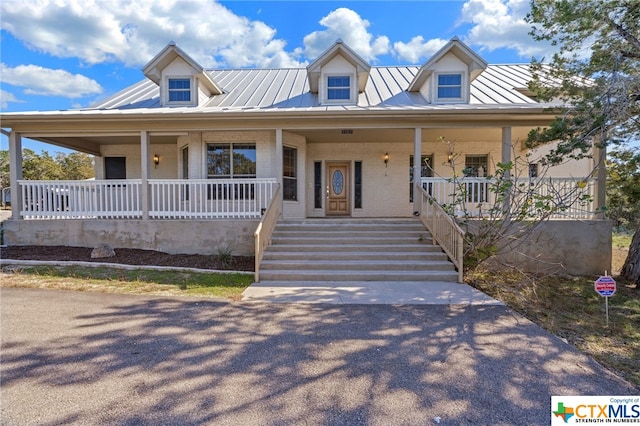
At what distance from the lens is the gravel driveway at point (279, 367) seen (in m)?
2.54

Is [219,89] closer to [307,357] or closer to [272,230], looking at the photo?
[272,230]

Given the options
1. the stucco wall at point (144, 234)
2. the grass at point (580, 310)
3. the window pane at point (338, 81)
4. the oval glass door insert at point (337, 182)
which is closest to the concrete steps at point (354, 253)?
the grass at point (580, 310)

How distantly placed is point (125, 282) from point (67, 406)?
4.07m

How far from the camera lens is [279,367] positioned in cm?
319

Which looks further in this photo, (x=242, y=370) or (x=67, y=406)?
(x=242, y=370)

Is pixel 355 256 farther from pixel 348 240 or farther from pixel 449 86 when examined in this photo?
pixel 449 86

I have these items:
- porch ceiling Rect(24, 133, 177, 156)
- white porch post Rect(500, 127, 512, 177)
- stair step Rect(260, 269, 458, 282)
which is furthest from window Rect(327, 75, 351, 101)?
stair step Rect(260, 269, 458, 282)

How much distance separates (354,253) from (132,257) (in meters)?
5.70

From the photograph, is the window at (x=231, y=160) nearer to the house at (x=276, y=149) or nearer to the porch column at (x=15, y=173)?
the house at (x=276, y=149)

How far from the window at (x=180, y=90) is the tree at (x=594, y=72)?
998 centimetres

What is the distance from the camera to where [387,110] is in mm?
8406

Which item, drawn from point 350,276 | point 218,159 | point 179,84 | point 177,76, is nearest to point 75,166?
point 179,84

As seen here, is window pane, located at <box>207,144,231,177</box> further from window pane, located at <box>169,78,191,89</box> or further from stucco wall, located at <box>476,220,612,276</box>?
stucco wall, located at <box>476,220,612,276</box>

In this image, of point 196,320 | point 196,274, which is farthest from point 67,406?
point 196,274
